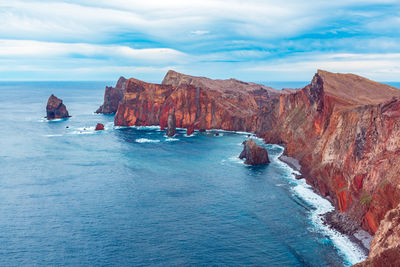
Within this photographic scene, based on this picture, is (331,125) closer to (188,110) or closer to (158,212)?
(158,212)

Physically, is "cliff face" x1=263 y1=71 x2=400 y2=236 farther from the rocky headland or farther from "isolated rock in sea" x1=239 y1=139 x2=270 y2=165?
"isolated rock in sea" x1=239 y1=139 x2=270 y2=165

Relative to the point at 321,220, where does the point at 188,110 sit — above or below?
above

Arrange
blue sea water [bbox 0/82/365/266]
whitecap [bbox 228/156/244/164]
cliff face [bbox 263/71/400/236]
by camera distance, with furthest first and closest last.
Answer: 1. whitecap [bbox 228/156/244/164]
2. cliff face [bbox 263/71/400/236]
3. blue sea water [bbox 0/82/365/266]

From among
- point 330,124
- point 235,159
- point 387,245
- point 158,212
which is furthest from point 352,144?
point 235,159

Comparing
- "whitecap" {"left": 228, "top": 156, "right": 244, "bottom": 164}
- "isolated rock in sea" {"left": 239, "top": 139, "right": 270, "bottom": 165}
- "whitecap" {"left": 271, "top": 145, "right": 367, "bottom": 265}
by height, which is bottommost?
"whitecap" {"left": 271, "top": 145, "right": 367, "bottom": 265}

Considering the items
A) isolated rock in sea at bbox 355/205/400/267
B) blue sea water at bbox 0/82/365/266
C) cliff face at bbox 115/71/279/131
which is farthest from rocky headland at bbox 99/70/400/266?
blue sea water at bbox 0/82/365/266

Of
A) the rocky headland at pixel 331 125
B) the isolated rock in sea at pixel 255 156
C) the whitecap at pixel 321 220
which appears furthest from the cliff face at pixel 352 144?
the isolated rock in sea at pixel 255 156
